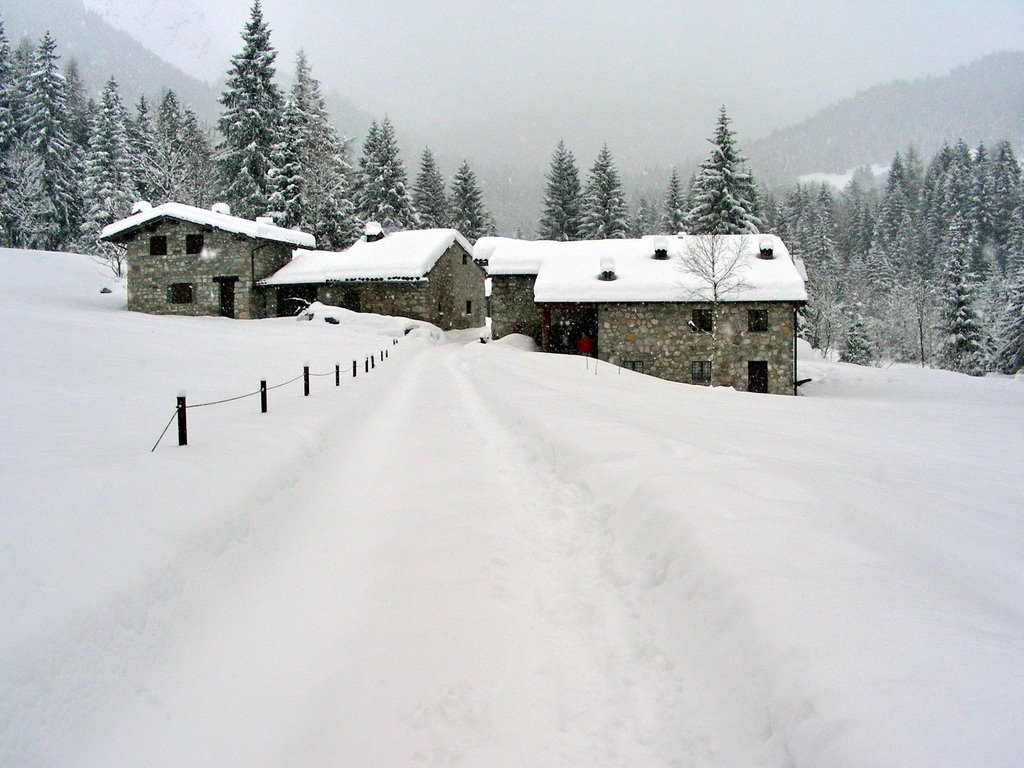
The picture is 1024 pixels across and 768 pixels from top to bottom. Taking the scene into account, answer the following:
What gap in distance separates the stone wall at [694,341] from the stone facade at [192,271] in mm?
21758

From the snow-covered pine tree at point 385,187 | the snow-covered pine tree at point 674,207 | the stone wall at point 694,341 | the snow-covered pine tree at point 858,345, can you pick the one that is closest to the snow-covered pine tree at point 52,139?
the snow-covered pine tree at point 385,187

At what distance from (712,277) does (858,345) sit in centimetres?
3013

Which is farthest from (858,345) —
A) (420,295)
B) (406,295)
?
(406,295)

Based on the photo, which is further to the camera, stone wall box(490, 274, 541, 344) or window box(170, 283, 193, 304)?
window box(170, 283, 193, 304)

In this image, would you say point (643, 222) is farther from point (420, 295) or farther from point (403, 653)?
point (403, 653)

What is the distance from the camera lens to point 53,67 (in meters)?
48.7

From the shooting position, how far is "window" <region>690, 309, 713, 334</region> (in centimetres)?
2733

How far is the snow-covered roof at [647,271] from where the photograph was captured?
2688 cm

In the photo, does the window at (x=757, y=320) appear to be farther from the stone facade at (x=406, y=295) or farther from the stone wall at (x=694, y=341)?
the stone facade at (x=406, y=295)

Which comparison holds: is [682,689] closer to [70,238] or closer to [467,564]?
[467,564]

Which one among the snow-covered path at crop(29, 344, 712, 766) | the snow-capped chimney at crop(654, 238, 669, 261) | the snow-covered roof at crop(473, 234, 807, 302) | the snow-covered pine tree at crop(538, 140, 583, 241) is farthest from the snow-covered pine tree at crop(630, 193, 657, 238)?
the snow-covered path at crop(29, 344, 712, 766)

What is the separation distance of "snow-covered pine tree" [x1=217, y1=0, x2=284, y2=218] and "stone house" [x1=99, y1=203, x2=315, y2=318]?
1020 centimetres

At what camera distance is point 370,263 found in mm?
35844

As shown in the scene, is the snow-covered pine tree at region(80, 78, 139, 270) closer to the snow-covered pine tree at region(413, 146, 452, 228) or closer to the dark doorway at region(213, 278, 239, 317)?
the dark doorway at region(213, 278, 239, 317)
